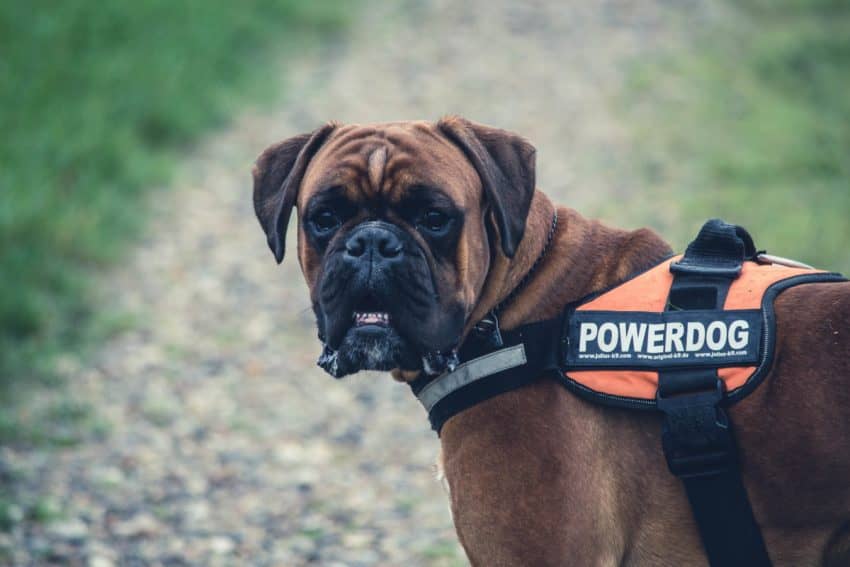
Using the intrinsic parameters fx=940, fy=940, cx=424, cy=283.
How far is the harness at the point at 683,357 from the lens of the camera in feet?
8.71

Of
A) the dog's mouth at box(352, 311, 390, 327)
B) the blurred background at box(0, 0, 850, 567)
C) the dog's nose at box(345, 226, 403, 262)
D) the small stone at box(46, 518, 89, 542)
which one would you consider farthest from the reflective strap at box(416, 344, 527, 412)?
the small stone at box(46, 518, 89, 542)

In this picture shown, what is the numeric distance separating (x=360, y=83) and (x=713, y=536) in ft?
31.5

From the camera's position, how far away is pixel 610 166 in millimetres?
9398

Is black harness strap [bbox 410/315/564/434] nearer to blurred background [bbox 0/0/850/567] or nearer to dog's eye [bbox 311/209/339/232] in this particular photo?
dog's eye [bbox 311/209/339/232]

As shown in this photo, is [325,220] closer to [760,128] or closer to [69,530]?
[69,530]

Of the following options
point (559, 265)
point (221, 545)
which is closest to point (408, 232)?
point (559, 265)

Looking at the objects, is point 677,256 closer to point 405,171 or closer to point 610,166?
point 405,171

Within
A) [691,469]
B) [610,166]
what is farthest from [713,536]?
[610,166]

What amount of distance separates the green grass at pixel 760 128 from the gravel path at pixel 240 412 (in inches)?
22.7

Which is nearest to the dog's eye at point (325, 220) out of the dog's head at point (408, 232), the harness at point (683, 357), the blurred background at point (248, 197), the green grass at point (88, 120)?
the dog's head at point (408, 232)

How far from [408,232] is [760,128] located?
7440 mm

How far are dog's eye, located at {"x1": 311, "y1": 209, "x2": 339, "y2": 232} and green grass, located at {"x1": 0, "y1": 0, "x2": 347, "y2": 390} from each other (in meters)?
3.33

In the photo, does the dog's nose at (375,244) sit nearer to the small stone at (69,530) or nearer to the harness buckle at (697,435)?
the harness buckle at (697,435)

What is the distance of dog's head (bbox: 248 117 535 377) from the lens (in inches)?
116
